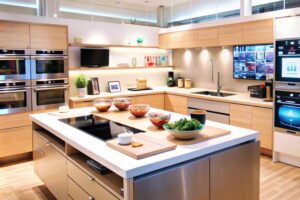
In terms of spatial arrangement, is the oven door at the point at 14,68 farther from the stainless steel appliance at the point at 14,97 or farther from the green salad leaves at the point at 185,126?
the green salad leaves at the point at 185,126

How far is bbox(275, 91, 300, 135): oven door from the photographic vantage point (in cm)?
374

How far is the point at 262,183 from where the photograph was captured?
11.3ft

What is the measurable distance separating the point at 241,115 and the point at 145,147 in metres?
3.02

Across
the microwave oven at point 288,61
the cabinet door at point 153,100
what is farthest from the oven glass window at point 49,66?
the microwave oven at point 288,61

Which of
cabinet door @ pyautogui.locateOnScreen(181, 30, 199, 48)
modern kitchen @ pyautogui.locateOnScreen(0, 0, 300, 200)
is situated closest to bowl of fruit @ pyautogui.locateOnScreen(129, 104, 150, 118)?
modern kitchen @ pyautogui.locateOnScreen(0, 0, 300, 200)

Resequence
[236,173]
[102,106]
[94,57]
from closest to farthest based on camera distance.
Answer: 1. [236,173]
2. [102,106]
3. [94,57]

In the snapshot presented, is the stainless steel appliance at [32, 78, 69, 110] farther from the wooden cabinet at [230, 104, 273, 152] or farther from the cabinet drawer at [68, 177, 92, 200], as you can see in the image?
the wooden cabinet at [230, 104, 273, 152]

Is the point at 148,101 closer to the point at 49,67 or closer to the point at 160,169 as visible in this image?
the point at 49,67

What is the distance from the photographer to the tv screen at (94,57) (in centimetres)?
527

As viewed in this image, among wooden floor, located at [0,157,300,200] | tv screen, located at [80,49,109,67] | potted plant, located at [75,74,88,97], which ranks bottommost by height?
wooden floor, located at [0,157,300,200]

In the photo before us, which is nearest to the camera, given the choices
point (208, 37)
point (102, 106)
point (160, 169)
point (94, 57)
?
point (160, 169)

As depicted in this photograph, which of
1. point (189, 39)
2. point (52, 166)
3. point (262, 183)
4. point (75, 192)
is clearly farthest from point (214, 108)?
point (75, 192)

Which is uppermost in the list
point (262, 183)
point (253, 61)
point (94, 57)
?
point (94, 57)

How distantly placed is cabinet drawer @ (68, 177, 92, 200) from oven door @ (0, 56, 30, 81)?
2.45m
